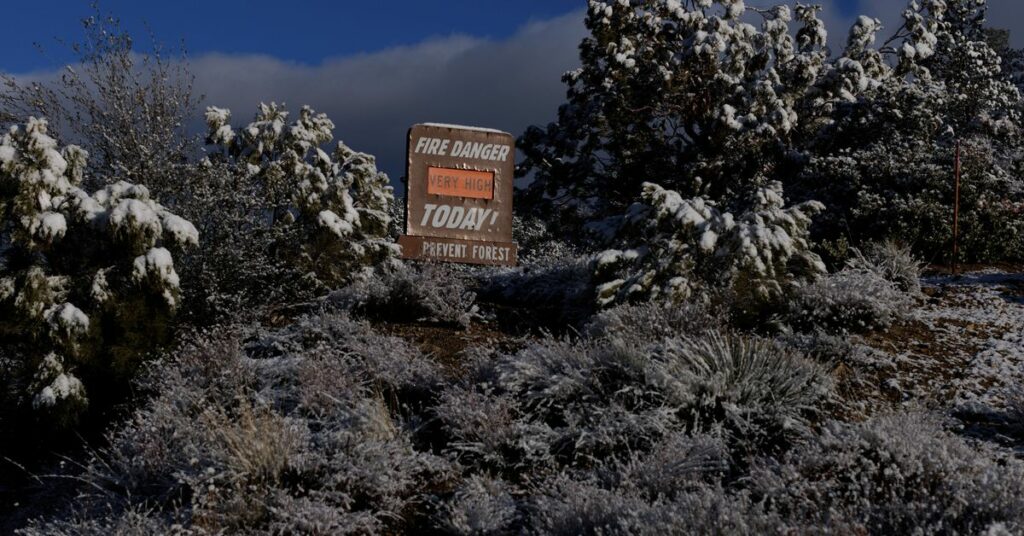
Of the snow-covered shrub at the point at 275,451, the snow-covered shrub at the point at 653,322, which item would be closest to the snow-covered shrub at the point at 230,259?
the snow-covered shrub at the point at 275,451

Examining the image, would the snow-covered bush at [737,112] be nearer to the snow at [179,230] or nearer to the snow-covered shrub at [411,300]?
the snow-covered shrub at [411,300]

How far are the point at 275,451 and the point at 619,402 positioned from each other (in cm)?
209

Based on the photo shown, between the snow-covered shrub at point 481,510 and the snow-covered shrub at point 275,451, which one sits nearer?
the snow-covered shrub at point 481,510

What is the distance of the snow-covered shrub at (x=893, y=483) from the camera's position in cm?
364

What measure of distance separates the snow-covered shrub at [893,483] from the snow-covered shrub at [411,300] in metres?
4.00

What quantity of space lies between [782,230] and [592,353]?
264 cm

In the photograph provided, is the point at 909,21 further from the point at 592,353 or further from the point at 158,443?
the point at 158,443

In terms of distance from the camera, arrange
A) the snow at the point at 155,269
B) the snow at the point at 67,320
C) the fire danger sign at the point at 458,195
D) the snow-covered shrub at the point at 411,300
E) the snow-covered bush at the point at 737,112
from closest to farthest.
Result: the snow at the point at 67,320 < the snow at the point at 155,269 < the snow-covered shrub at the point at 411,300 < the fire danger sign at the point at 458,195 < the snow-covered bush at the point at 737,112

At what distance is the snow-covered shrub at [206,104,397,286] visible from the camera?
917cm

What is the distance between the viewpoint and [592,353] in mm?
5793

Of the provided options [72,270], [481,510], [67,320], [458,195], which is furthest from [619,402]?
[458,195]

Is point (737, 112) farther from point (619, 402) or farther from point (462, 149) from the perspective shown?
point (619, 402)

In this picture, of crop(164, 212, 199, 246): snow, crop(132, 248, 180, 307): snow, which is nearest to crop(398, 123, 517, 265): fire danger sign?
crop(164, 212, 199, 246): snow

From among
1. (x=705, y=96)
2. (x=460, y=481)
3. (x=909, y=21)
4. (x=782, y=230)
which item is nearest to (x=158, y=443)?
(x=460, y=481)
